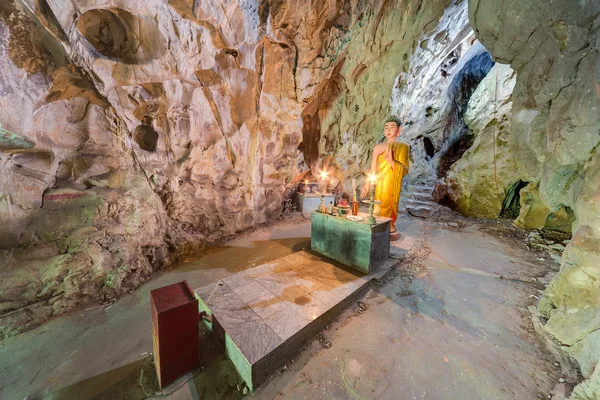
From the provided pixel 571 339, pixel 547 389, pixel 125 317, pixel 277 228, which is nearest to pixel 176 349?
pixel 125 317

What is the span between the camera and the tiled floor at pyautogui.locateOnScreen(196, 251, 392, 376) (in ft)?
9.02

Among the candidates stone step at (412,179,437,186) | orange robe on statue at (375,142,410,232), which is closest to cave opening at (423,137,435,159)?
stone step at (412,179,437,186)

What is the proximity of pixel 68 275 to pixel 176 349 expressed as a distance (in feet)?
10.4

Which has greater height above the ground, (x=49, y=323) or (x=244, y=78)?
(x=244, y=78)

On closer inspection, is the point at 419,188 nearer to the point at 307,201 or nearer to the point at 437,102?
the point at 437,102

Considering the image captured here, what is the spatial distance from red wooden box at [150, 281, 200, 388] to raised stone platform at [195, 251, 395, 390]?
1.54 feet

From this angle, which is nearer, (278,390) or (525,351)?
(278,390)

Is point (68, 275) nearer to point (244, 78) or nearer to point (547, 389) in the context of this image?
point (244, 78)

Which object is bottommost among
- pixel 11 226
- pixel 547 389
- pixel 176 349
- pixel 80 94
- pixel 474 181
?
pixel 547 389

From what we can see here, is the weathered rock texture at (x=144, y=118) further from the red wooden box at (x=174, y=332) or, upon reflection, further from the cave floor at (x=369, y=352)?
the red wooden box at (x=174, y=332)

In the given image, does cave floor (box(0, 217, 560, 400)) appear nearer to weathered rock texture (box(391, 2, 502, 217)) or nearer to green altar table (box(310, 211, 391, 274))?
green altar table (box(310, 211, 391, 274))

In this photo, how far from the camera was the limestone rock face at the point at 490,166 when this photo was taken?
29.9 feet

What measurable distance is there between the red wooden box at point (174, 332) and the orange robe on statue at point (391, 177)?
511 centimetres

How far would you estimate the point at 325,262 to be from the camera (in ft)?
16.0
